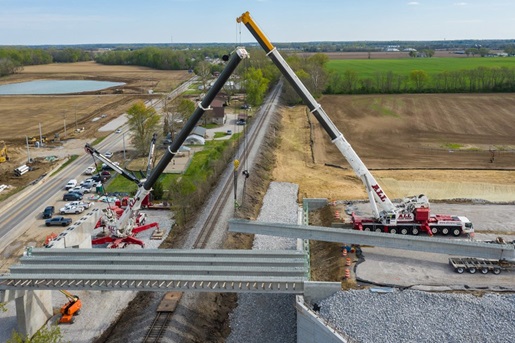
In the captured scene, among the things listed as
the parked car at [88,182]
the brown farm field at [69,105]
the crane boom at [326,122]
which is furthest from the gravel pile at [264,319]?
the brown farm field at [69,105]

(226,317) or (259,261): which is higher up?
(259,261)

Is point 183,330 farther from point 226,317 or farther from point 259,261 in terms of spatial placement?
point 259,261

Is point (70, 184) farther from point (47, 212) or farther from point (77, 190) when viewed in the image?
point (47, 212)

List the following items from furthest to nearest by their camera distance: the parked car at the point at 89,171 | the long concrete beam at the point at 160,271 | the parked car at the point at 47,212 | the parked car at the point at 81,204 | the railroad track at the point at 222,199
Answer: the parked car at the point at 89,171 < the parked car at the point at 81,204 < the parked car at the point at 47,212 < the railroad track at the point at 222,199 < the long concrete beam at the point at 160,271

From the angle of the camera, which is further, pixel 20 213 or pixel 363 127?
pixel 363 127

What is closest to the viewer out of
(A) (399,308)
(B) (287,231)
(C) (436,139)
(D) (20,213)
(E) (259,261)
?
(A) (399,308)

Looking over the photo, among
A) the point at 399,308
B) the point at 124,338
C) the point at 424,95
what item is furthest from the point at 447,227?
the point at 424,95

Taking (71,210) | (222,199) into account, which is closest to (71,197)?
(71,210)

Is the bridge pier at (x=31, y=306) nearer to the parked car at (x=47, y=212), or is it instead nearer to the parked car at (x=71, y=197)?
the parked car at (x=47, y=212)
